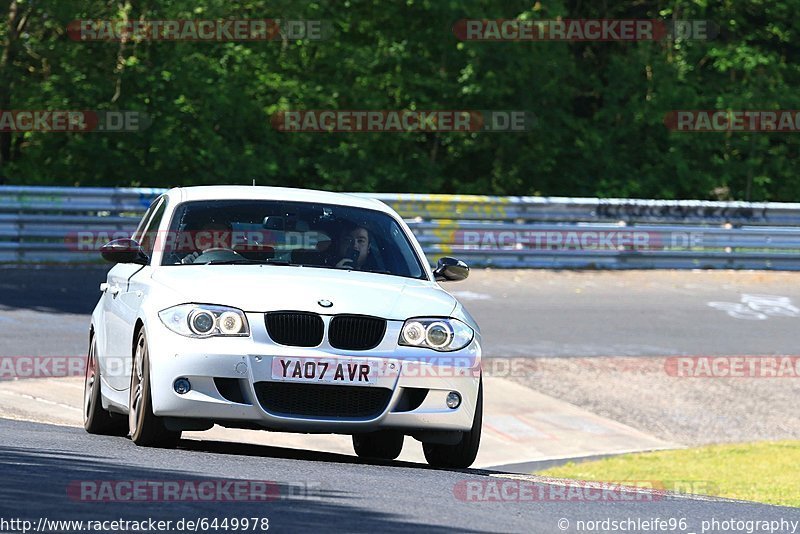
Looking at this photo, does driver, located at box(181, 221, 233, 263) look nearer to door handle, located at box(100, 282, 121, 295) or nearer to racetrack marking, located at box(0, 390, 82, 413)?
door handle, located at box(100, 282, 121, 295)

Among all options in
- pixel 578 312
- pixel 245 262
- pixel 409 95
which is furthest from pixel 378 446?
pixel 409 95

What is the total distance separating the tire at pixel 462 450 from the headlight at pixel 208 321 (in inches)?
56.3

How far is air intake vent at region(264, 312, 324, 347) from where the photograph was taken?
8461 millimetres

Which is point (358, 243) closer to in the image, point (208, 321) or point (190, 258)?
point (190, 258)

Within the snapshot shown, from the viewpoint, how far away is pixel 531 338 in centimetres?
1839

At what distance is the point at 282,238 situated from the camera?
387 inches

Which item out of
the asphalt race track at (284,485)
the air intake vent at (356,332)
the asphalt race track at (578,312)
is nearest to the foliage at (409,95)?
the asphalt race track at (578,312)

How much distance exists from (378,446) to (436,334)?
1.67 m

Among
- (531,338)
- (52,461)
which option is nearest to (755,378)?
(531,338)

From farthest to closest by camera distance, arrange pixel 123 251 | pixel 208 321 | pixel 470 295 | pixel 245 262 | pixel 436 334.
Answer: pixel 470 295, pixel 123 251, pixel 245 262, pixel 436 334, pixel 208 321

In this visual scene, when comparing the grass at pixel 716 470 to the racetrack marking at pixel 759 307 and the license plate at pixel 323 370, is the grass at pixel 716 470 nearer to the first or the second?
the license plate at pixel 323 370

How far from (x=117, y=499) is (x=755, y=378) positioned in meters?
11.5

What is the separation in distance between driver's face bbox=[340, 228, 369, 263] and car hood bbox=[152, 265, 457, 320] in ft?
1.34

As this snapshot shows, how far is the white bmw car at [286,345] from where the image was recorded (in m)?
8.42
